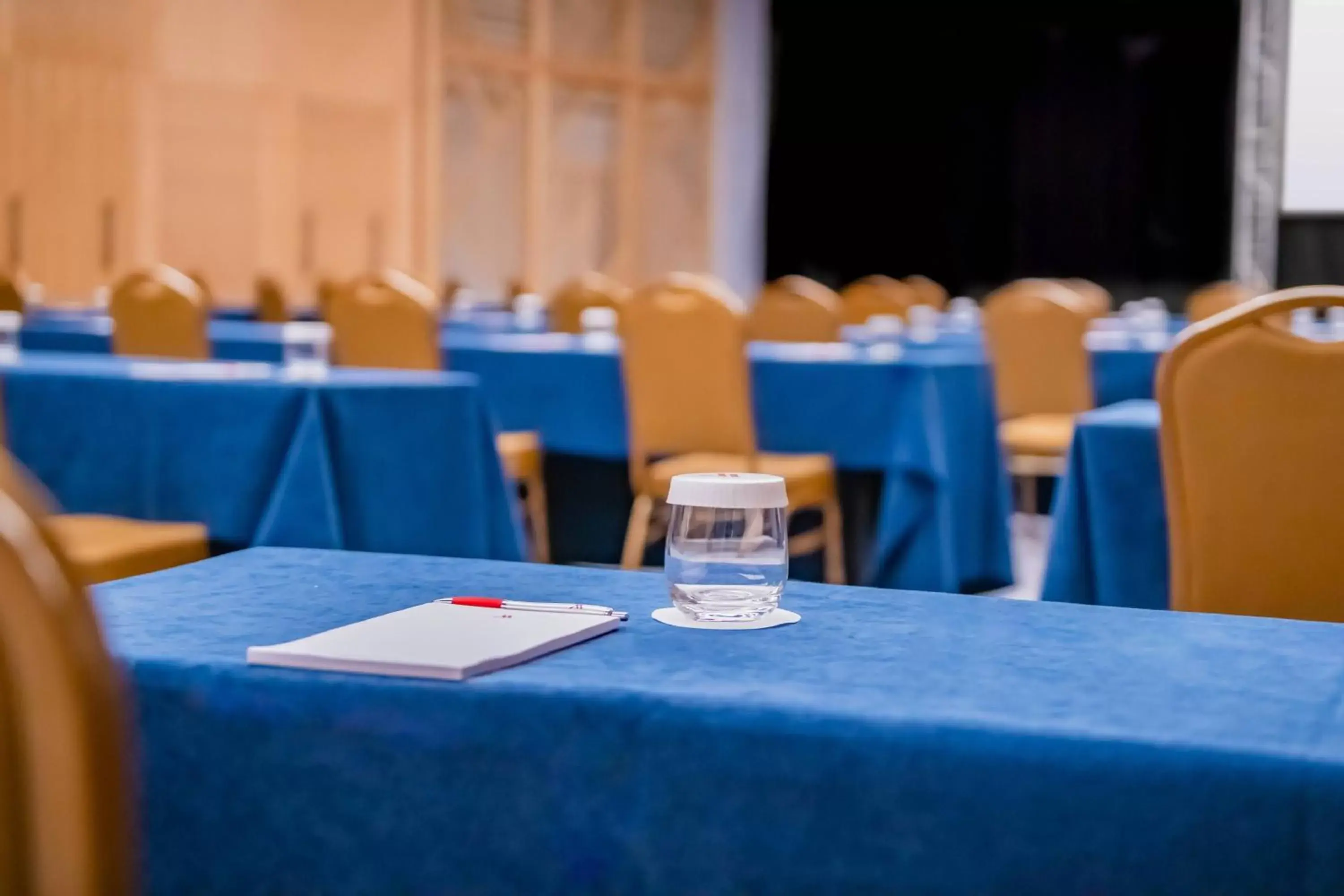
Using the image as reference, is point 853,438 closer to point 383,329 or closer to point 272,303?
point 383,329

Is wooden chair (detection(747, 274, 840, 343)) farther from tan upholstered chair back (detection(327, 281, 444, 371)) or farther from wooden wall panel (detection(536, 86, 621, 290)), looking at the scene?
wooden wall panel (detection(536, 86, 621, 290))

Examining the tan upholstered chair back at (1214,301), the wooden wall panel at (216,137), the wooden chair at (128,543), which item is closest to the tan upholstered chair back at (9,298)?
the wooden wall panel at (216,137)

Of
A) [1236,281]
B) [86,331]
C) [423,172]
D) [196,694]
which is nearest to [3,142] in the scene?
[423,172]

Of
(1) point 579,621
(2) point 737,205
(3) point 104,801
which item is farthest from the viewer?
(2) point 737,205

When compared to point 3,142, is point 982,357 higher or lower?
lower

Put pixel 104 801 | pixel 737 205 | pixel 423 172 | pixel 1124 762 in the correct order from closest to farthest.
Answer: pixel 104 801 → pixel 1124 762 → pixel 423 172 → pixel 737 205

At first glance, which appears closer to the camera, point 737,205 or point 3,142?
point 3,142

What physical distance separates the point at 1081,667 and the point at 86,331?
5194mm

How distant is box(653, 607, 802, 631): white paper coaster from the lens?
4.38 feet

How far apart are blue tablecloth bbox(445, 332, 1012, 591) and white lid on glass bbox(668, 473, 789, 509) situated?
10.3ft

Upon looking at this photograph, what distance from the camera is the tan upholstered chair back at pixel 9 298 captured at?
20.5ft

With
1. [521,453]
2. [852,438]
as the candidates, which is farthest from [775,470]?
[521,453]

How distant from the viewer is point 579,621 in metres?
1.29

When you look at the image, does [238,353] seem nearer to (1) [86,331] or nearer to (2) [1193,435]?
(1) [86,331]
